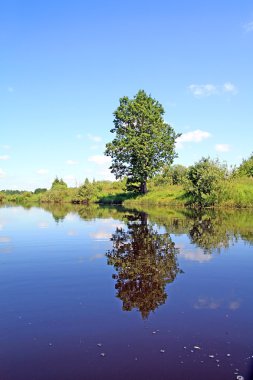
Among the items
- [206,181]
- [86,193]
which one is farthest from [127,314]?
[86,193]

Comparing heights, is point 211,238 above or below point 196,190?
below

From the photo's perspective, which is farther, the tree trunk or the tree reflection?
the tree trunk

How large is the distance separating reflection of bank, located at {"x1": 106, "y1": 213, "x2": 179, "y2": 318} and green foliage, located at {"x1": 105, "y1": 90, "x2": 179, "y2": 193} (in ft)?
147

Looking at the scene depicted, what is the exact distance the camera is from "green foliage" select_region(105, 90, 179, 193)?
6431 cm

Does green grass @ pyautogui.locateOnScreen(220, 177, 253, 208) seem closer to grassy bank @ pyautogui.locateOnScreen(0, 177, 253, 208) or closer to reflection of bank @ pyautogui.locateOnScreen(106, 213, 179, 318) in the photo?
grassy bank @ pyautogui.locateOnScreen(0, 177, 253, 208)

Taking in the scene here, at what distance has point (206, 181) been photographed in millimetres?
50594

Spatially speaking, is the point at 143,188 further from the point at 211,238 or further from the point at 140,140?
the point at 211,238

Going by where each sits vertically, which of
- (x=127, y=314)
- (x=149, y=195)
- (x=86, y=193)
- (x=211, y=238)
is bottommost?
(x=127, y=314)

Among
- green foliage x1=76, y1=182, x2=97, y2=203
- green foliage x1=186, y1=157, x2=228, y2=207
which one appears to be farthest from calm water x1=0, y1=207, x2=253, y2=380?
green foliage x1=76, y1=182, x2=97, y2=203

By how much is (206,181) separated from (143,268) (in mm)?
39816

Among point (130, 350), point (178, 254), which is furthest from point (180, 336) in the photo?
point (178, 254)

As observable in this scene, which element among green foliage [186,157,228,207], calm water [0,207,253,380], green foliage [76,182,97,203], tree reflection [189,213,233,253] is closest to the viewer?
calm water [0,207,253,380]

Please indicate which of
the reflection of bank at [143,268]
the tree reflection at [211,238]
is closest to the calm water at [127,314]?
the reflection of bank at [143,268]

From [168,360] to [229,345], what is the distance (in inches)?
49.8
